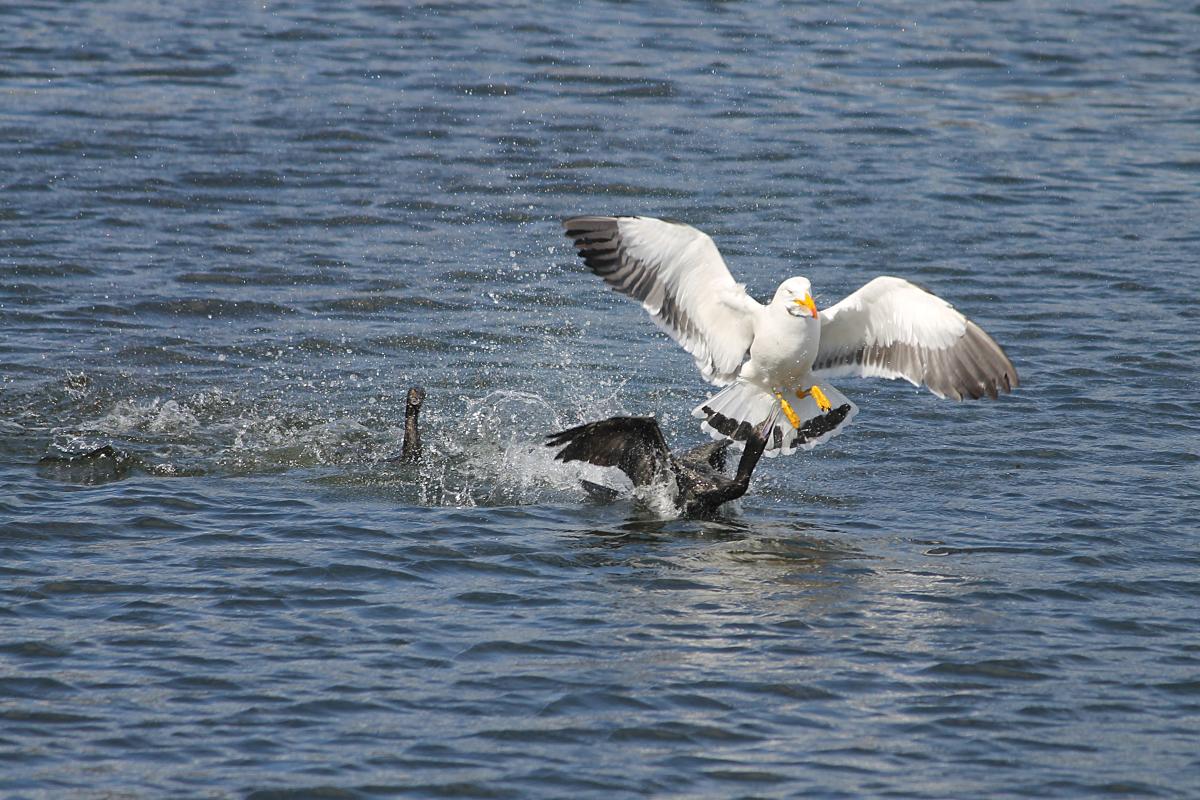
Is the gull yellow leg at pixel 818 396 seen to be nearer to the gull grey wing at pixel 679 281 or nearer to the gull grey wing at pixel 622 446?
the gull grey wing at pixel 679 281

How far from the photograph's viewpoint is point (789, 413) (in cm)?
874

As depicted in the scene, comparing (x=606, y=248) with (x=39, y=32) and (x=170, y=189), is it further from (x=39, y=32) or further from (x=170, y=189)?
(x=39, y=32)

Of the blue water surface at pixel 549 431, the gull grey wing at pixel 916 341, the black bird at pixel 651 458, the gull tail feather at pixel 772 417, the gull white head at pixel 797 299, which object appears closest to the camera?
the blue water surface at pixel 549 431

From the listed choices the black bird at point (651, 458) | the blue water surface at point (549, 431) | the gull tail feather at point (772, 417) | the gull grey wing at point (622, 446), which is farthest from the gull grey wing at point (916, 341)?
the gull grey wing at point (622, 446)

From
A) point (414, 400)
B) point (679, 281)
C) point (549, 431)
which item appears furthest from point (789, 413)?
point (414, 400)

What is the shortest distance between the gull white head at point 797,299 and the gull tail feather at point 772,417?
1.83 feet

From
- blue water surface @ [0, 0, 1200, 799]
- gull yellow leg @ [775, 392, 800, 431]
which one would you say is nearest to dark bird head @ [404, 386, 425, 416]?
blue water surface @ [0, 0, 1200, 799]

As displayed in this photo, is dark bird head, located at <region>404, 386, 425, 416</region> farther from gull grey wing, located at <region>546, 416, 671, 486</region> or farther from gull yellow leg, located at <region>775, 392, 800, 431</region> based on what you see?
gull yellow leg, located at <region>775, 392, 800, 431</region>

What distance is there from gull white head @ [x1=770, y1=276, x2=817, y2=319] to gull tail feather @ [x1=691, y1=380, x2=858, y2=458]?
56cm

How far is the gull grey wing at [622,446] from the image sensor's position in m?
8.25

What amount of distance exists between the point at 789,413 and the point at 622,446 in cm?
100

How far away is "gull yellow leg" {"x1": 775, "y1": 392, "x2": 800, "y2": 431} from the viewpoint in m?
8.70

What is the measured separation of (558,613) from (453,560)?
75 centimetres

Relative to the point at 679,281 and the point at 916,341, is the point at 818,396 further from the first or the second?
the point at 679,281
